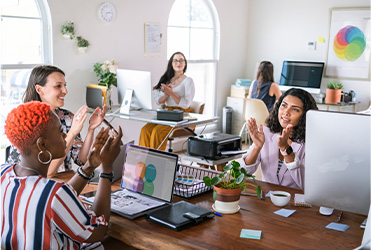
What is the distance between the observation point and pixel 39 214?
55.4 inches

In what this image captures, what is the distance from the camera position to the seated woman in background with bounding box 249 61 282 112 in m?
→ 5.89

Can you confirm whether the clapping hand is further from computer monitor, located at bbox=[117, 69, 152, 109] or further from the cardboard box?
the cardboard box

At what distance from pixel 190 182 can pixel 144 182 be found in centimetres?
25

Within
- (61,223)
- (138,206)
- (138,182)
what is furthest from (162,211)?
(61,223)

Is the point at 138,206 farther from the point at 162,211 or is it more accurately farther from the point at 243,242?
the point at 243,242

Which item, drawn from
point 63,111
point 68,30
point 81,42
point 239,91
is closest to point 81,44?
point 81,42

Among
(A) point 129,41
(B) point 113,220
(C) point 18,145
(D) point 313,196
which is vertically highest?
(A) point 129,41

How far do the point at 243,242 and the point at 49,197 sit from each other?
0.70 meters

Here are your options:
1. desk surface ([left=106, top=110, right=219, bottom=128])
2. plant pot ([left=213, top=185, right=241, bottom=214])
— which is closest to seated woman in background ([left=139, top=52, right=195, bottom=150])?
desk surface ([left=106, top=110, right=219, bottom=128])

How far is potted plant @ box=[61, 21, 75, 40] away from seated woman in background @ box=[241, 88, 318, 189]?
8.34ft

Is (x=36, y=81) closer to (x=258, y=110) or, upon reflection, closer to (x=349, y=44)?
(x=258, y=110)

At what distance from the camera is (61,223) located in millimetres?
1424

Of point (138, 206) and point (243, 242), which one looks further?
point (138, 206)

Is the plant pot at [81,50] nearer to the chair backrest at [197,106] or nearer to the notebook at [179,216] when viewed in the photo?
the chair backrest at [197,106]
